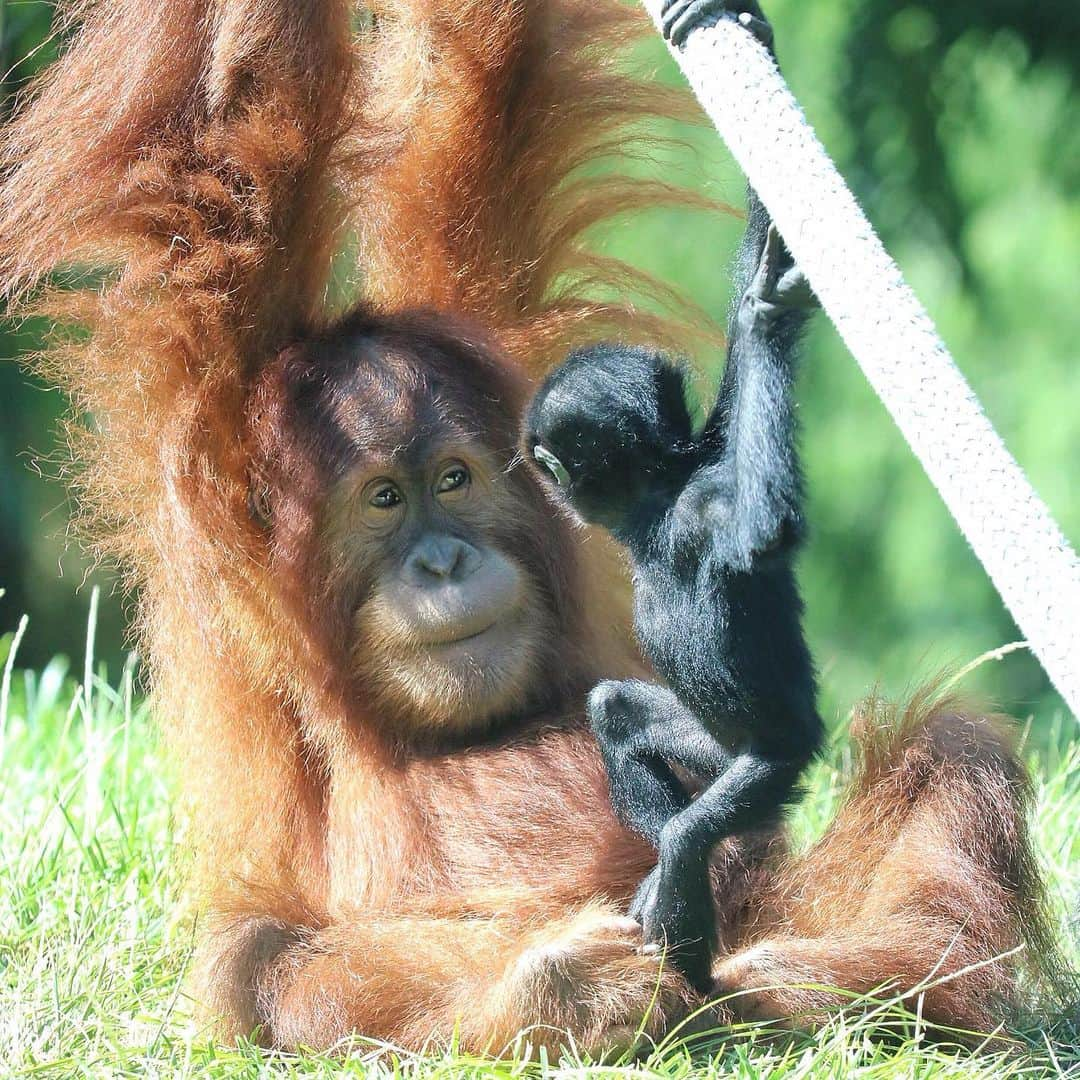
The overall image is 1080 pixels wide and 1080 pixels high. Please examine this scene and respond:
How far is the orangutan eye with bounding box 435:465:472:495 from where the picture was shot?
3613 mm

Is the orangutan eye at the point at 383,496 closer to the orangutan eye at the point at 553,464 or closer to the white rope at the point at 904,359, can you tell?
the orangutan eye at the point at 553,464

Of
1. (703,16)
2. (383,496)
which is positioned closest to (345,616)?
(383,496)

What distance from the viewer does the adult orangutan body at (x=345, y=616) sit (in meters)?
3.23

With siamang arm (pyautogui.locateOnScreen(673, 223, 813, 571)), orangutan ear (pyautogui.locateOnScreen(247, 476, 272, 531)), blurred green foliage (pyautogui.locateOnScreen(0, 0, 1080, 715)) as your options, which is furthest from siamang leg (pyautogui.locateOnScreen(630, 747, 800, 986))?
blurred green foliage (pyautogui.locateOnScreen(0, 0, 1080, 715))

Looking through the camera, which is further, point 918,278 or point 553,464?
point 918,278

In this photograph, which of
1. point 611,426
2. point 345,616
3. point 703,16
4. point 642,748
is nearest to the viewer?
point 703,16

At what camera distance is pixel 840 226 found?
7.19 feet

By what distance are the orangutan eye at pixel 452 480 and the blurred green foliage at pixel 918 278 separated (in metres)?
2.73

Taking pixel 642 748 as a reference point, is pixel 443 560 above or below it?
above

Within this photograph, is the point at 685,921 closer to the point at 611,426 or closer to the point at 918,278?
the point at 611,426

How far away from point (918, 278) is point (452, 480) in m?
4.32

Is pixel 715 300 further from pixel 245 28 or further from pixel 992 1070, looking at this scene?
pixel 992 1070

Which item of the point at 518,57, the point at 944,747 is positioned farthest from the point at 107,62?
the point at 944,747

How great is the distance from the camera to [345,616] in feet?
11.7
